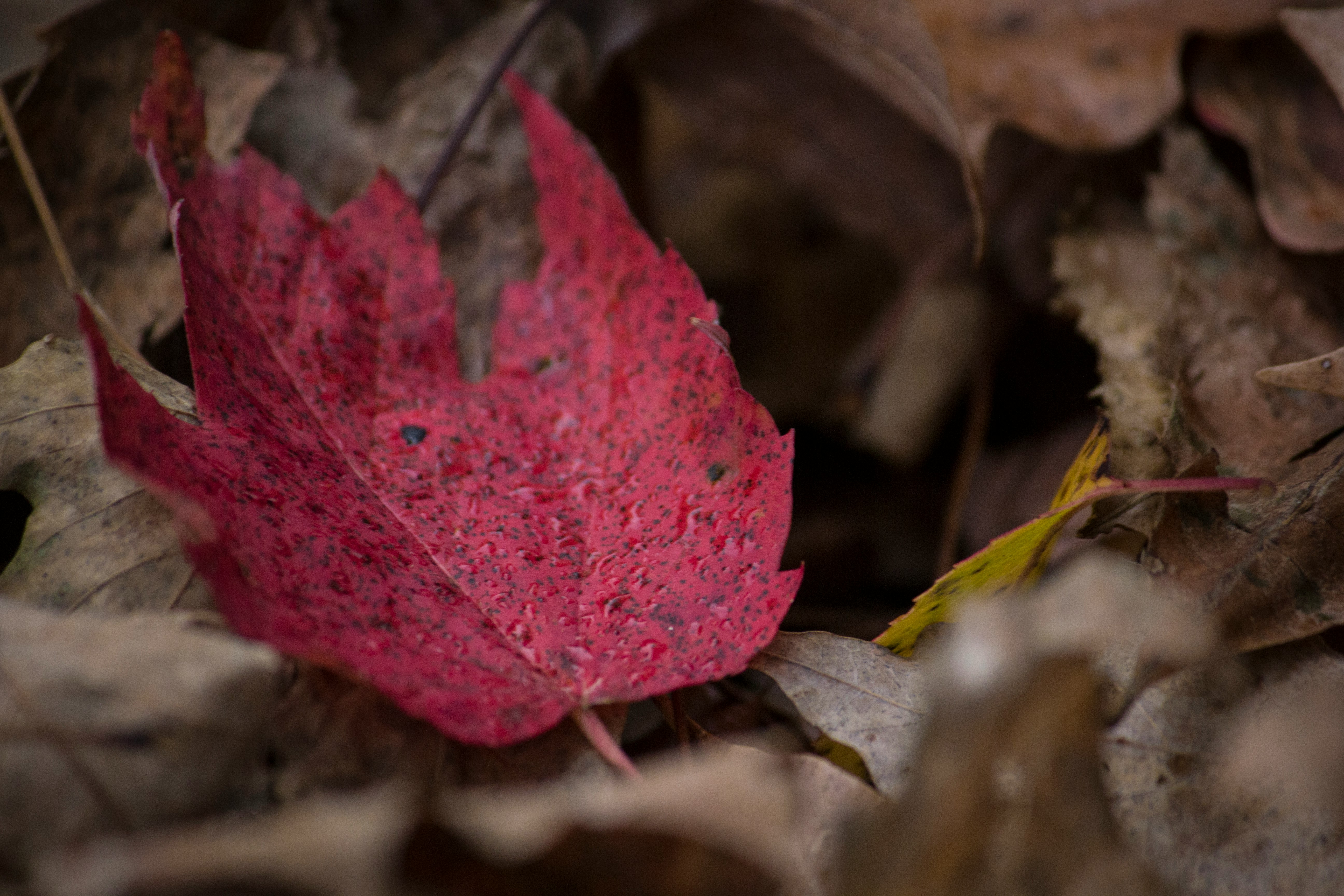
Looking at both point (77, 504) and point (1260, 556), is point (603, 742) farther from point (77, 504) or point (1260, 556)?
point (1260, 556)

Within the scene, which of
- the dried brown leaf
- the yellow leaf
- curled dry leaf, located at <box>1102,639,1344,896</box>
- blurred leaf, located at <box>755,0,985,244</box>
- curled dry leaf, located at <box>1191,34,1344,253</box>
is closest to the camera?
curled dry leaf, located at <box>1102,639,1344,896</box>

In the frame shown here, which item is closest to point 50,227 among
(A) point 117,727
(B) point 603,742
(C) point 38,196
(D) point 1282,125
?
(C) point 38,196

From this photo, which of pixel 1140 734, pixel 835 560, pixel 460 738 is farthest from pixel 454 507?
pixel 835 560

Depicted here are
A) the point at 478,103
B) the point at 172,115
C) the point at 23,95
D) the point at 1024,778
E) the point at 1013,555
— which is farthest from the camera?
the point at 478,103

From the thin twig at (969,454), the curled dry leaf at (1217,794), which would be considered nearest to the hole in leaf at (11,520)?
the curled dry leaf at (1217,794)

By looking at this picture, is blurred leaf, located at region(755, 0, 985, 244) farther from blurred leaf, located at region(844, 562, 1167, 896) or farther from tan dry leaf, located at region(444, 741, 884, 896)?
tan dry leaf, located at region(444, 741, 884, 896)

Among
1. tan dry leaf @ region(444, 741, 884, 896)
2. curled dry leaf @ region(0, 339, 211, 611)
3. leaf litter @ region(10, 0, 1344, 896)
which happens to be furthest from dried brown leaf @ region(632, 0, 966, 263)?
tan dry leaf @ region(444, 741, 884, 896)

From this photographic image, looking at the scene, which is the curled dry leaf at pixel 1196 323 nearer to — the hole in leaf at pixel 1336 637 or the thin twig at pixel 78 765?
the hole in leaf at pixel 1336 637
